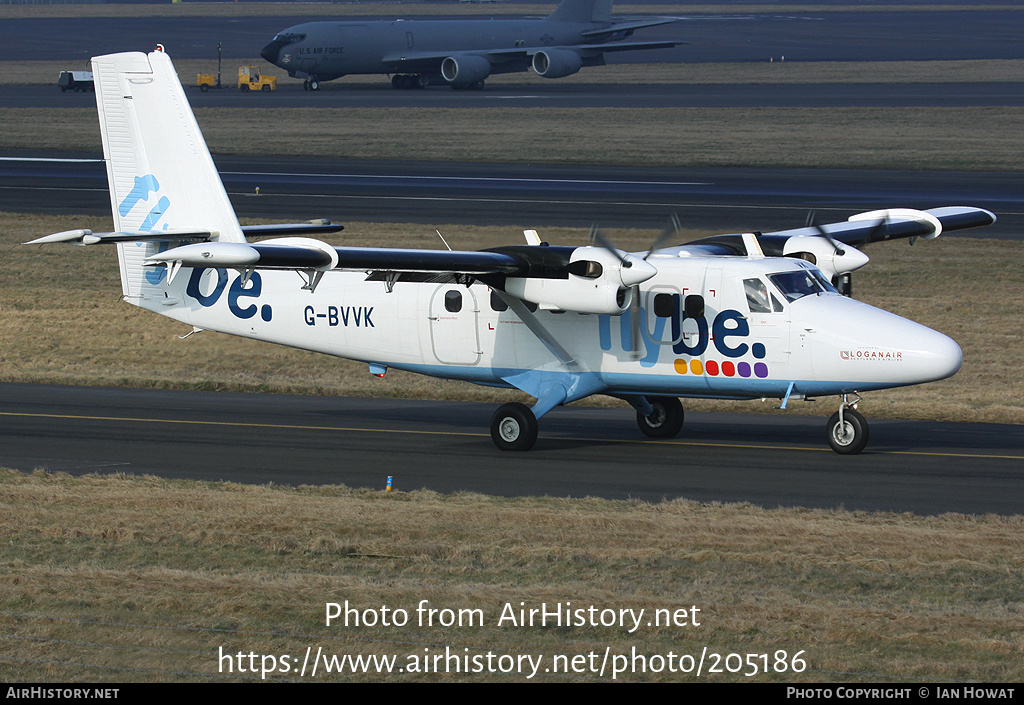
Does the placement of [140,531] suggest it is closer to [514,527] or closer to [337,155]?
[514,527]

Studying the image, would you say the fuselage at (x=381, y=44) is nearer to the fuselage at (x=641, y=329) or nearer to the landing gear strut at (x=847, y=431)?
the fuselage at (x=641, y=329)

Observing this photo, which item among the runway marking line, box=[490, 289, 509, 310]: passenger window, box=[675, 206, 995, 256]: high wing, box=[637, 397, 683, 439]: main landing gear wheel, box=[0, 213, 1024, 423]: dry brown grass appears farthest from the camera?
box=[0, 213, 1024, 423]: dry brown grass

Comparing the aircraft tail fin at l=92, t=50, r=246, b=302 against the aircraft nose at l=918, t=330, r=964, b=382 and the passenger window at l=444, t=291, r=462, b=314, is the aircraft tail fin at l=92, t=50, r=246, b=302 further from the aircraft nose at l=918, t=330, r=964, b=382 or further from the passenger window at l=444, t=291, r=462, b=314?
the aircraft nose at l=918, t=330, r=964, b=382

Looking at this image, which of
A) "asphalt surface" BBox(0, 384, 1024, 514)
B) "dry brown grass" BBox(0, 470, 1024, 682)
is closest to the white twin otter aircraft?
"asphalt surface" BBox(0, 384, 1024, 514)

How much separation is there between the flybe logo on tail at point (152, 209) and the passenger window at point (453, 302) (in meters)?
5.27

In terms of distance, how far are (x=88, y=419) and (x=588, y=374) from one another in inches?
356

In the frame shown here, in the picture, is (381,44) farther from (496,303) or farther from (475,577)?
(475,577)

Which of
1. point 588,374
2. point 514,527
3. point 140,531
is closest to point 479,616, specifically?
point 514,527

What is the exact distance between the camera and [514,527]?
1515 cm

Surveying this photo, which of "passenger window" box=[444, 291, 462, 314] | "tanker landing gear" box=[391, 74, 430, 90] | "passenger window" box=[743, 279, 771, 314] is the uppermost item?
"tanker landing gear" box=[391, 74, 430, 90]

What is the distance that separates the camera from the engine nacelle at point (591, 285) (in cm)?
1919

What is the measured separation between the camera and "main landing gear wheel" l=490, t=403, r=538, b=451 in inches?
813

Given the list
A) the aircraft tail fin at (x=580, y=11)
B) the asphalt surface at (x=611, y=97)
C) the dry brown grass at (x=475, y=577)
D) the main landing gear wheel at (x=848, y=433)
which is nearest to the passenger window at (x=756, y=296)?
the main landing gear wheel at (x=848, y=433)

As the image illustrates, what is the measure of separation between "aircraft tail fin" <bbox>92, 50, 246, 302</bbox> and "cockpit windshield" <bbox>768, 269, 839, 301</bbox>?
9.69m
